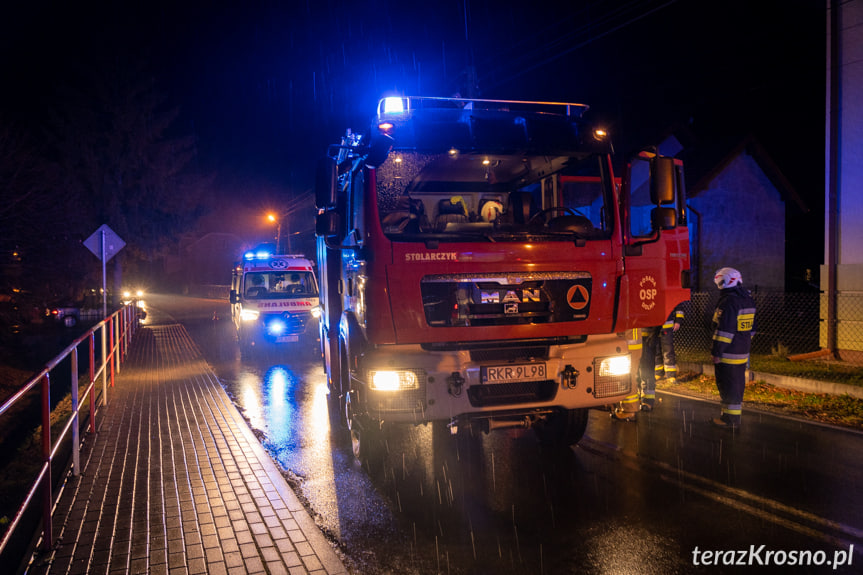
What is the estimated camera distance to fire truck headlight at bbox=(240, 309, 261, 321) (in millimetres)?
13148

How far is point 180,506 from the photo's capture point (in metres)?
4.57

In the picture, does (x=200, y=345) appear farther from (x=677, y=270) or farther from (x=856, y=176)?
(x=856, y=176)

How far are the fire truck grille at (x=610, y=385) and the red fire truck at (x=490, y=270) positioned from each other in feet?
0.04

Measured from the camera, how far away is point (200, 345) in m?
15.8

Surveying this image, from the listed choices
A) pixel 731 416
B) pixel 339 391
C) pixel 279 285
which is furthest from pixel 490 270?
pixel 279 285

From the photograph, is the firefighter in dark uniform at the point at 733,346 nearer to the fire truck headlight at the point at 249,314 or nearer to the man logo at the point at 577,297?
the man logo at the point at 577,297

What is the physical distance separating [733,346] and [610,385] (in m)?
2.44

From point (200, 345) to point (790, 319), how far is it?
604 inches

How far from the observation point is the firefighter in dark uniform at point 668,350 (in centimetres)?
880

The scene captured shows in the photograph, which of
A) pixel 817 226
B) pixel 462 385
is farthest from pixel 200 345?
pixel 817 226

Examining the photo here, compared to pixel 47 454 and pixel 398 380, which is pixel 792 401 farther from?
pixel 47 454

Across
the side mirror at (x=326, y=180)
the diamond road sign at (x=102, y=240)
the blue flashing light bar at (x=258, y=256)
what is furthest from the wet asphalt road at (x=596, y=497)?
the diamond road sign at (x=102, y=240)

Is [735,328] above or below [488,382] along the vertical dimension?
above

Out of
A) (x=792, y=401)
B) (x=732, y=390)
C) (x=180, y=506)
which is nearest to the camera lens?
(x=180, y=506)
